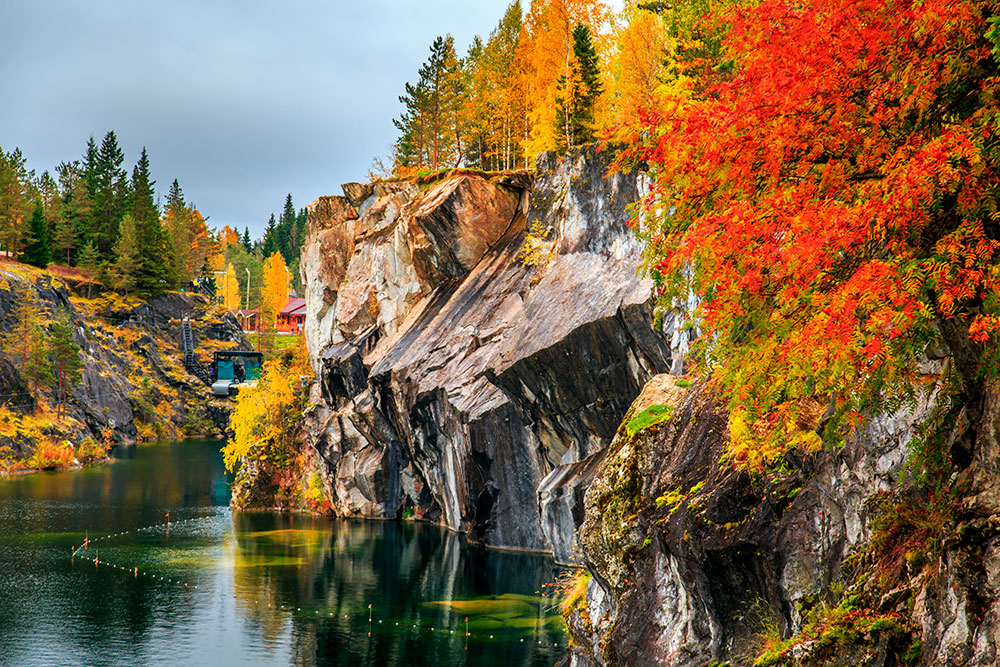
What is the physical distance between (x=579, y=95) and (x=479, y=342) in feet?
57.4

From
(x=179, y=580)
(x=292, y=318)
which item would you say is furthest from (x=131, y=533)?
(x=292, y=318)

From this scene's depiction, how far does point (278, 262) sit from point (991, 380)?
164 m

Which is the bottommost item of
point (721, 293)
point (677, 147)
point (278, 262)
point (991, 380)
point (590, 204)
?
point (991, 380)

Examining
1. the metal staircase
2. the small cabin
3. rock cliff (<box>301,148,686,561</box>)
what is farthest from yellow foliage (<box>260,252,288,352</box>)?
rock cliff (<box>301,148,686,561</box>)

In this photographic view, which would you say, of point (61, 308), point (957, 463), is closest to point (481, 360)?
point (957, 463)

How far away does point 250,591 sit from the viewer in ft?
149

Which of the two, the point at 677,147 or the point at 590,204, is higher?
the point at 590,204

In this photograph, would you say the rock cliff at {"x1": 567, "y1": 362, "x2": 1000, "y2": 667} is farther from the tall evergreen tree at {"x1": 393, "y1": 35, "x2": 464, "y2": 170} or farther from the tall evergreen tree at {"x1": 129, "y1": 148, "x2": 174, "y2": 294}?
the tall evergreen tree at {"x1": 129, "y1": 148, "x2": 174, "y2": 294}

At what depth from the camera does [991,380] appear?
38.3 ft

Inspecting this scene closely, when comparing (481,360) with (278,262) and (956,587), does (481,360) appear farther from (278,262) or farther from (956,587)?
(278,262)

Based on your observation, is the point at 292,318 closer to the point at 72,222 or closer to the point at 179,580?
the point at 72,222

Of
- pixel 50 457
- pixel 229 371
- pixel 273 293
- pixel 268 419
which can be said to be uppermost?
pixel 273 293

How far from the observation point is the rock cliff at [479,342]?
43.9 meters

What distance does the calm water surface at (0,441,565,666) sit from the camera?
35625 millimetres
